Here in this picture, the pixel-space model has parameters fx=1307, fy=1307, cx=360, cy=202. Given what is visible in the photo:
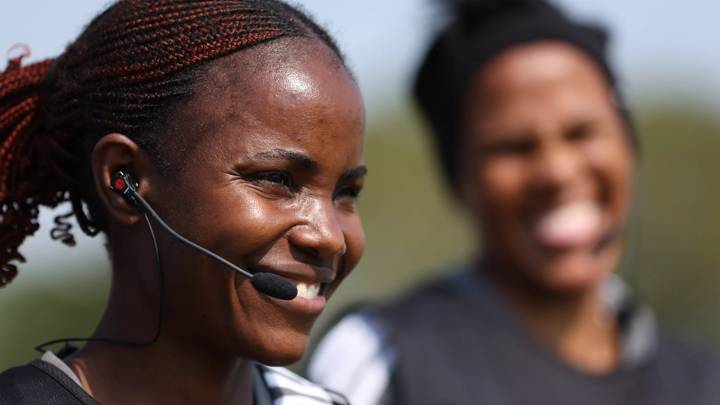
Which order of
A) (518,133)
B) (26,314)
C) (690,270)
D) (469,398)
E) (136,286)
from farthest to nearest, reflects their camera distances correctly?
(690,270) → (26,314) → (518,133) → (469,398) → (136,286)

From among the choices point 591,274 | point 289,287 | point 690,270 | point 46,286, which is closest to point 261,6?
point 289,287

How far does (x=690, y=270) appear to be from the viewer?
1611cm

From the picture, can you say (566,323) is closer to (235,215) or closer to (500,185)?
(500,185)

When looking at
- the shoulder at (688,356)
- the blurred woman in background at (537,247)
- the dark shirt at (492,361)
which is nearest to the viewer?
the dark shirt at (492,361)

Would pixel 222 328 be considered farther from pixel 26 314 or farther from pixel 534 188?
pixel 26 314

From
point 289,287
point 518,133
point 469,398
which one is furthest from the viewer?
point 518,133

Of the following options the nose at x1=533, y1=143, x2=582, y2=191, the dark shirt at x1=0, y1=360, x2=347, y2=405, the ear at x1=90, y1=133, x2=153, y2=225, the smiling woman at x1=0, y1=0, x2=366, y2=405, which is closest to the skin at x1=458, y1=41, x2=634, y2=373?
the nose at x1=533, y1=143, x2=582, y2=191

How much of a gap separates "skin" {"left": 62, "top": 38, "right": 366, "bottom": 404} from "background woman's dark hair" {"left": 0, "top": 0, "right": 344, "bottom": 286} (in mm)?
45

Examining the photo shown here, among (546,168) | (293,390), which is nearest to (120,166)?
(293,390)

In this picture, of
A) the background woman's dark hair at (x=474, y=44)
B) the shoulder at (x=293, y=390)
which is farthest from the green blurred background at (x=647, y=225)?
the shoulder at (x=293, y=390)

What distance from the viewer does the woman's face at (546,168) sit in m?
4.32

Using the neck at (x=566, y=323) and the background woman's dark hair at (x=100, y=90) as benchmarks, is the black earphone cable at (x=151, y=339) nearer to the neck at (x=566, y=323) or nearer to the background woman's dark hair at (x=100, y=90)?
the background woman's dark hair at (x=100, y=90)

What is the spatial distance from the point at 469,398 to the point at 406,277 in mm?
12742

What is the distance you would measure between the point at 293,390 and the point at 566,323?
174 cm
